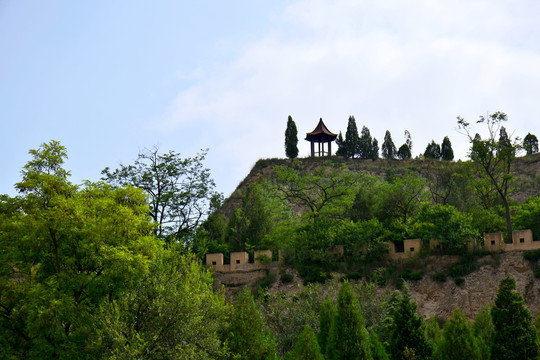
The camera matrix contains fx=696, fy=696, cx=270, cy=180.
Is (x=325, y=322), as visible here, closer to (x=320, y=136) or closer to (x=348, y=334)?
(x=348, y=334)

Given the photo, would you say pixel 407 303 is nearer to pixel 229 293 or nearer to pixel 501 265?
pixel 501 265

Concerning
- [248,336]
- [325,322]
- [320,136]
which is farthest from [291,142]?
[248,336]

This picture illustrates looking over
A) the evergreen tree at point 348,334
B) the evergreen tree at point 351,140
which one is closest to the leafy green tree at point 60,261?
the evergreen tree at point 348,334

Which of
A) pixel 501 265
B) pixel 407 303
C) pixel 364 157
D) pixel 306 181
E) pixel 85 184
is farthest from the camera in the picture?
pixel 364 157

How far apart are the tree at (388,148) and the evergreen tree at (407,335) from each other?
56478mm

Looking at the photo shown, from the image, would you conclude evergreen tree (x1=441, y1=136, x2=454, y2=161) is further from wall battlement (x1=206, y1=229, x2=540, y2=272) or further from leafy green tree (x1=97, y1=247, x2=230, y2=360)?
leafy green tree (x1=97, y1=247, x2=230, y2=360)

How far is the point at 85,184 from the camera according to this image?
30.0 metres

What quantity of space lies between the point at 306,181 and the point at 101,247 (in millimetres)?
24166

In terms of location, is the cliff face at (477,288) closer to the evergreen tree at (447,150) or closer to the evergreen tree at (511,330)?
the evergreen tree at (511,330)

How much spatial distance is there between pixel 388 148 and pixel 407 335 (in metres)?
58.1

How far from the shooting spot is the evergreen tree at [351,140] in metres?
82.2

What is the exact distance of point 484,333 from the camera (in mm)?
28453

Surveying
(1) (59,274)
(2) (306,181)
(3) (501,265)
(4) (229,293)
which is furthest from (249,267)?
(1) (59,274)

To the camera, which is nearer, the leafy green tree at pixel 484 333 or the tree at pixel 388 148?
the leafy green tree at pixel 484 333
